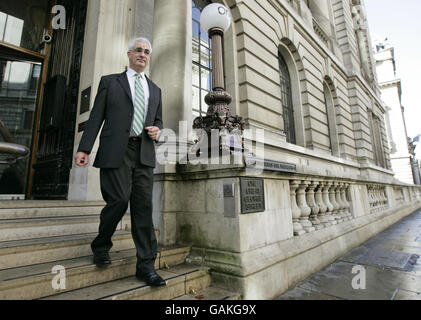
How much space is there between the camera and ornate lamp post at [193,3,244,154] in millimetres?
3395

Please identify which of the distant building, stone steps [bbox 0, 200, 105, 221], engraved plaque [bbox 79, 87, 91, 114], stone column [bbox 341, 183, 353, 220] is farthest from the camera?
the distant building

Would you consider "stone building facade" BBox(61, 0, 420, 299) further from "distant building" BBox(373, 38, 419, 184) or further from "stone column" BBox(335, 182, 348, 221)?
"distant building" BBox(373, 38, 419, 184)

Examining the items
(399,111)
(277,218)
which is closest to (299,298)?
(277,218)

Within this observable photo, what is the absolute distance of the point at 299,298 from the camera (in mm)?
2570

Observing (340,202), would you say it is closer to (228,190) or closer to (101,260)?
(228,190)

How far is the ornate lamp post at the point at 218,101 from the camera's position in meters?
3.39

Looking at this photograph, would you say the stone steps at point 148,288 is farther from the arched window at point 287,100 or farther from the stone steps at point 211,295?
the arched window at point 287,100

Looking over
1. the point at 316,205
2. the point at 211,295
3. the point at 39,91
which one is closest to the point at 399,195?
the point at 316,205

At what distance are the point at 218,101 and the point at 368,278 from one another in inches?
129

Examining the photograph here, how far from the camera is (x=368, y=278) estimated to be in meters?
3.10

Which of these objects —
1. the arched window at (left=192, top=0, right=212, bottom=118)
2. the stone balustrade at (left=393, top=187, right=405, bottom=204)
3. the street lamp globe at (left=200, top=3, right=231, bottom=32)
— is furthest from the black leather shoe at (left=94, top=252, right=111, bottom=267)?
the stone balustrade at (left=393, top=187, right=405, bottom=204)

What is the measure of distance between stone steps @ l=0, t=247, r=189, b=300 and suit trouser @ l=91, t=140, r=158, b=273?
200mm

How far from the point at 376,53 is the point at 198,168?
54.7 metres

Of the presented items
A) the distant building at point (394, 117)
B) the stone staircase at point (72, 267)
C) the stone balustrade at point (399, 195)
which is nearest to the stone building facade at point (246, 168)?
the stone balustrade at point (399, 195)
